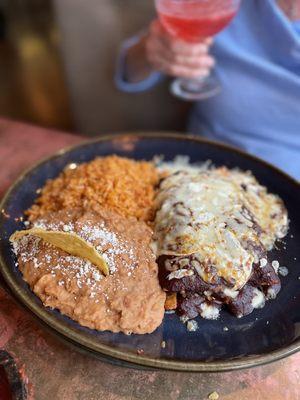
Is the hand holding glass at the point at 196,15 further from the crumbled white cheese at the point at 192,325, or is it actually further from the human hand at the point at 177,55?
the crumbled white cheese at the point at 192,325

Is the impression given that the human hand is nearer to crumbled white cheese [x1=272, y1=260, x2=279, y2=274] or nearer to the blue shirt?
the blue shirt

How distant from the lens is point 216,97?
136 cm

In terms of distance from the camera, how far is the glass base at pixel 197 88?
1.34 m

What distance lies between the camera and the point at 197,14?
1138mm

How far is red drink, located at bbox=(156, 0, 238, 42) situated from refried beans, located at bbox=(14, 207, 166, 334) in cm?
56

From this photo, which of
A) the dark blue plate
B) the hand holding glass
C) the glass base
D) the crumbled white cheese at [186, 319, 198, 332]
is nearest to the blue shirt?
the glass base

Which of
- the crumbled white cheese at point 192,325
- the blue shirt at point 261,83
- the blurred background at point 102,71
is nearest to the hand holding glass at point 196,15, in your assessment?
the blue shirt at point 261,83

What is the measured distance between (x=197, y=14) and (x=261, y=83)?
290 millimetres

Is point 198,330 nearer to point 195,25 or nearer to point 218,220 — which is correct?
point 218,220

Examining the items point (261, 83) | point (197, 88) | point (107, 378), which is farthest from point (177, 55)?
point (107, 378)

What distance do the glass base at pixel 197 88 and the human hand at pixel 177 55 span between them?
3 cm

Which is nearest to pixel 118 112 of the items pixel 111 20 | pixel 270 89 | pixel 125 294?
pixel 111 20

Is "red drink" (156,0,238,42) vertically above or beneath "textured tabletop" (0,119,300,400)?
above

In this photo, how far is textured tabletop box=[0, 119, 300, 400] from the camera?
765 mm
